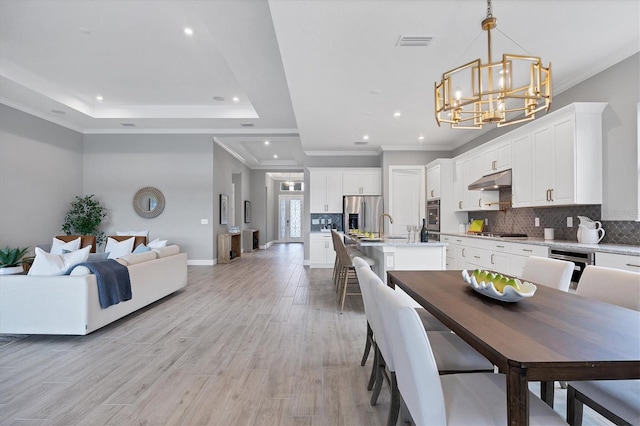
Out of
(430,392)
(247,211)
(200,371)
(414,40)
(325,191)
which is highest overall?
(414,40)

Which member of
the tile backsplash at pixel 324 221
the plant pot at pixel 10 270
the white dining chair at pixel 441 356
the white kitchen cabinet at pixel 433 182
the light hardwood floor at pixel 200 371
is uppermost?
the white kitchen cabinet at pixel 433 182

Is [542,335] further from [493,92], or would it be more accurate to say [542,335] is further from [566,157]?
[566,157]

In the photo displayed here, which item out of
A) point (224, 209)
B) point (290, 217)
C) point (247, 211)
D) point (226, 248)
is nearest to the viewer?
point (226, 248)

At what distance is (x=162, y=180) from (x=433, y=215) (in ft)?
20.9

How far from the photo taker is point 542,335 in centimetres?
111

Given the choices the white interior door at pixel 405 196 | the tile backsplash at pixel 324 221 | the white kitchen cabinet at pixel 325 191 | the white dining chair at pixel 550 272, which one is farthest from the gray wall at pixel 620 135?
the tile backsplash at pixel 324 221

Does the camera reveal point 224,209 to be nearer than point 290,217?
Yes

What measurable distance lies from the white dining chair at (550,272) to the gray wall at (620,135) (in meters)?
1.70

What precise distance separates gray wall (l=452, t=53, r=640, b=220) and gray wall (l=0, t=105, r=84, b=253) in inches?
348

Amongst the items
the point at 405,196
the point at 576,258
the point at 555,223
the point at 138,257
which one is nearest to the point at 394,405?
the point at 576,258

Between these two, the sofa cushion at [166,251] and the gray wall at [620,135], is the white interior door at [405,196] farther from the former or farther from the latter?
the sofa cushion at [166,251]

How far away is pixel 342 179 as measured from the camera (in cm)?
755

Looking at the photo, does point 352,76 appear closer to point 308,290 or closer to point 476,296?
point 476,296

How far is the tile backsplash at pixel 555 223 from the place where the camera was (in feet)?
10.4
